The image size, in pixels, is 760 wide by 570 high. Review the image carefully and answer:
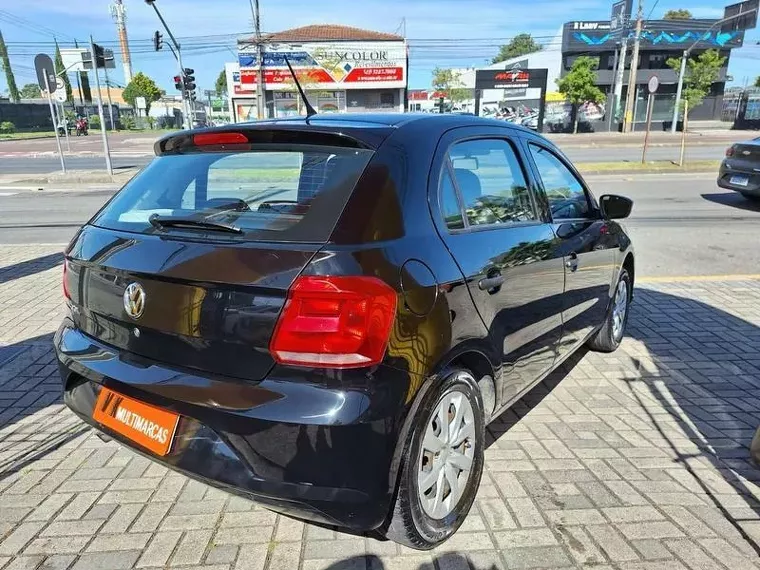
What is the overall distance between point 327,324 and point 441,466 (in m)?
0.89

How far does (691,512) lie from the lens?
8.58ft

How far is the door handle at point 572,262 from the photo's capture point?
3.30 meters

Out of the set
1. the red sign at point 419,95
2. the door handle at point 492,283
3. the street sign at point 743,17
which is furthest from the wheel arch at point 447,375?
the red sign at point 419,95

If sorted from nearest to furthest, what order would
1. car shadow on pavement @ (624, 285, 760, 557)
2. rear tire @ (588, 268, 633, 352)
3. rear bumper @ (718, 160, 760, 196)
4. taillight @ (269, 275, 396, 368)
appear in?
1. taillight @ (269, 275, 396, 368)
2. car shadow on pavement @ (624, 285, 760, 557)
3. rear tire @ (588, 268, 633, 352)
4. rear bumper @ (718, 160, 760, 196)

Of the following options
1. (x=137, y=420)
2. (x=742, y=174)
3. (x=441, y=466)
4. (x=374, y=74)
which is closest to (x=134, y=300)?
(x=137, y=420)

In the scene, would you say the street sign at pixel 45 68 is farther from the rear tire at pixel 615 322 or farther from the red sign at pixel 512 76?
the red sign at pixel 512 76

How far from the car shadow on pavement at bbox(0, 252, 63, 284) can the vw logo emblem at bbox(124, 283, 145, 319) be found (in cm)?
549

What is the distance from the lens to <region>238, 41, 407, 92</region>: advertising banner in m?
43.6

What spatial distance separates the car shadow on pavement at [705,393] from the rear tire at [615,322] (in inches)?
8.4

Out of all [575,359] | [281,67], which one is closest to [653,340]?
[575,359]

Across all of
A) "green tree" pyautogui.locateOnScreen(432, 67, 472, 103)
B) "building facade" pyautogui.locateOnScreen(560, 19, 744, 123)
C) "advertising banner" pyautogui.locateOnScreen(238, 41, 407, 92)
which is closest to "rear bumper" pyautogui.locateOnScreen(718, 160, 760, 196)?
"advertising banner" pyautogui.locateOnScreen(238, 41, 407, 92)

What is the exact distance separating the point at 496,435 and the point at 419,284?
1580 millimetres

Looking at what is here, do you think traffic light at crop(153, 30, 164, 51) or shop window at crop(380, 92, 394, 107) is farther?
shop window at crop(380, 92, 394, 107)

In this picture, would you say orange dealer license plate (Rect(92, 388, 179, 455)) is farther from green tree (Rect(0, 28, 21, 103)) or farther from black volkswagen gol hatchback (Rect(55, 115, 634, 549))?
green tree (Rect(0, 28, 21, 103))
